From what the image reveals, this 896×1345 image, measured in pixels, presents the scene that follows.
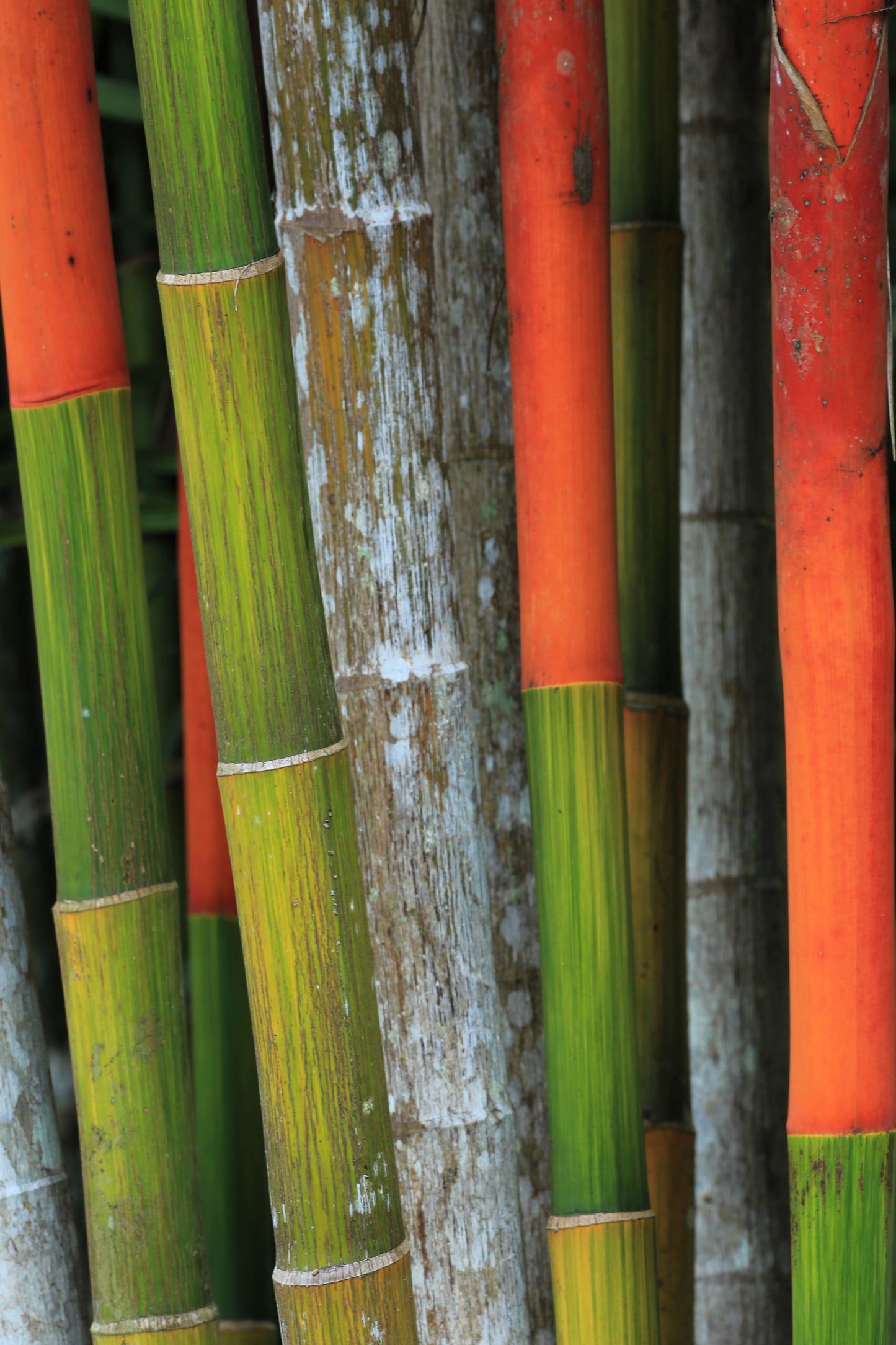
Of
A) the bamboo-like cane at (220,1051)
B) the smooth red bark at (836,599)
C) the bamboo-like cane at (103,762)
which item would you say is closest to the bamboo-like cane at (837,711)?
the smooth red bark at (836,599)

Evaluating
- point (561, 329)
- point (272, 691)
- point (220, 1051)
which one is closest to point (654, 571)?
point (561, 329)

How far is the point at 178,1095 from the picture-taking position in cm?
65

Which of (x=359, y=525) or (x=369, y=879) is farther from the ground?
(x=359, y=525)

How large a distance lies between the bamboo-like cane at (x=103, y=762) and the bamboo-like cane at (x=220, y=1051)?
0.25 m

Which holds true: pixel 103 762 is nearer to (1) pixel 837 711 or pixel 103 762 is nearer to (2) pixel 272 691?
(2) pixel 272 691

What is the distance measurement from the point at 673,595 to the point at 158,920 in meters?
0.37

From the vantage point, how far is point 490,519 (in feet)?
2.57

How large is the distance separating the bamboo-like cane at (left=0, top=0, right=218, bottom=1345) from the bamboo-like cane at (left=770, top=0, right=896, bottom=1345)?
30 cm

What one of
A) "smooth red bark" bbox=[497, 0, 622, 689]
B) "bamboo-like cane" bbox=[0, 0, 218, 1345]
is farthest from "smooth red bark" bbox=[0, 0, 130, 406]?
"smooth red bark" bbox=[497, 0, 622, 689]

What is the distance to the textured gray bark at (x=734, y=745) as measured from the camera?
3.47 feet

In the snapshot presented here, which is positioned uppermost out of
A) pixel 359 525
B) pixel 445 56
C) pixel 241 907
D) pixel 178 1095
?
pixel 445 56

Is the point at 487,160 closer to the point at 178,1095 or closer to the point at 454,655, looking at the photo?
the point at 454,655

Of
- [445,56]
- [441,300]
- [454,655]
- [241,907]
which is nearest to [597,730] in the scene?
[454,655]

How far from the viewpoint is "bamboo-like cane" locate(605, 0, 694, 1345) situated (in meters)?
0.80
